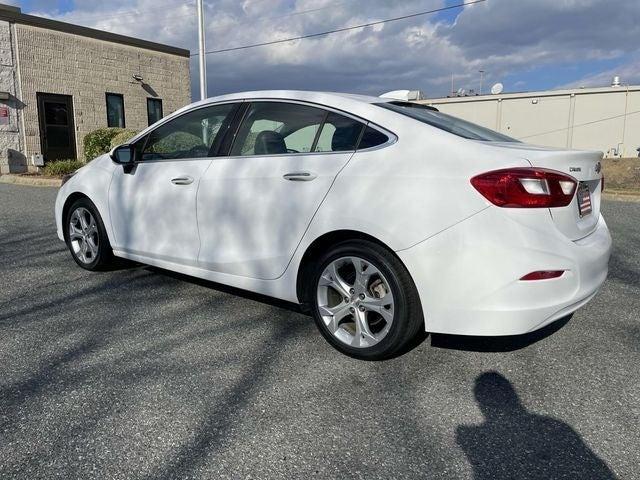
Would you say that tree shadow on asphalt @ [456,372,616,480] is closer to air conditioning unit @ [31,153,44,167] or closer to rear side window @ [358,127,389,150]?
rear side window @ [358,127,389,150]

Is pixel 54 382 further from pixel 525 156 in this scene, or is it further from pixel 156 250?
pixel 525 156

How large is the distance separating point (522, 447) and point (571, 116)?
2960 cm

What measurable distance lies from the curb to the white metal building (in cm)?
1870

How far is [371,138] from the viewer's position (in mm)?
3180

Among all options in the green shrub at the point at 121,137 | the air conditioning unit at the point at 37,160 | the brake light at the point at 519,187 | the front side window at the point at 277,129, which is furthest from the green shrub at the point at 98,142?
the brake light at the point at 519,187

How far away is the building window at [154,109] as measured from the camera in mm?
20847

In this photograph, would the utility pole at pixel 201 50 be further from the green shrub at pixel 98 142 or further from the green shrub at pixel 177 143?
the green shrub at pixel 177 143

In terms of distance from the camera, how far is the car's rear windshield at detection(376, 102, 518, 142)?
3.21 metres

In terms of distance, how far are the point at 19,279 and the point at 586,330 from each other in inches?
188

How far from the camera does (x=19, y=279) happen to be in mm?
4891

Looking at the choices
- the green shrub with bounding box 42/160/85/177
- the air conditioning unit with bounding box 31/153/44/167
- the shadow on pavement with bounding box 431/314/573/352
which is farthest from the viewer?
the air conditioning unit with bounding box 31/153/44/167

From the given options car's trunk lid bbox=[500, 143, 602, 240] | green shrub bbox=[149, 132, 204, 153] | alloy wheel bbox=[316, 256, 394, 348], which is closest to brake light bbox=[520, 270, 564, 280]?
car's trunk lid bbox=[500, 143, 602, 240]

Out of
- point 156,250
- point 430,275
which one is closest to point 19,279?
point 156,250

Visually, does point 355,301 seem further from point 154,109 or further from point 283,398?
point 154,109
